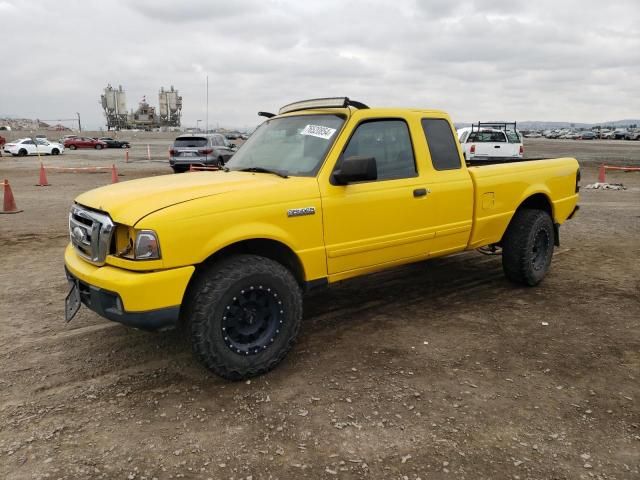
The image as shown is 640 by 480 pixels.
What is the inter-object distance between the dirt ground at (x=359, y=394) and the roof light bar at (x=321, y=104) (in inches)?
76.4

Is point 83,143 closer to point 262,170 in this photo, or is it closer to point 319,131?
point 262,170

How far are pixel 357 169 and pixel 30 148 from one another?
4018cm

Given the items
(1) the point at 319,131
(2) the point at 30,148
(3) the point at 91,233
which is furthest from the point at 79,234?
(2) the point at 30,148

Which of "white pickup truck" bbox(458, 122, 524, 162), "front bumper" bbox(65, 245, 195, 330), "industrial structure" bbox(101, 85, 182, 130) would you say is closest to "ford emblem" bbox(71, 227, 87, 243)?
"front bumper" bbox(65, 245, 195, 330)

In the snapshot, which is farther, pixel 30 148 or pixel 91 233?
pixel 30 148

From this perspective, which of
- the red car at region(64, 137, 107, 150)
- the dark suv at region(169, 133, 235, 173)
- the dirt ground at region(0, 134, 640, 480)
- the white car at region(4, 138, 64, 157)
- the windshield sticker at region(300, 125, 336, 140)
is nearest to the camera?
the dirt ground at region(0, 134, 640, 480)

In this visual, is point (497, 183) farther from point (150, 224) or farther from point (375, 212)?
point (150, 224)

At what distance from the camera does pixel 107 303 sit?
3.38 m

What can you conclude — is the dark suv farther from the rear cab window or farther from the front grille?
the front grille

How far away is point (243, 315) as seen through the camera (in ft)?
12.0

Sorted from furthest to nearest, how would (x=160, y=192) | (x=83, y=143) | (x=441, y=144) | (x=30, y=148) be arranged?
1. (x=83, y=143)
2. (x=30, y=148)
3. (x=441, y=144)
4. (x=160, y=192)

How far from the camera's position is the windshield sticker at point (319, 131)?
4.23 m

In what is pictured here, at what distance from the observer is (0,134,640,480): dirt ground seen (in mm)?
2814

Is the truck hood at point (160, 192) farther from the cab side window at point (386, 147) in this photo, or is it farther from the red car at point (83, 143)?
the red car at point (83, 143)
